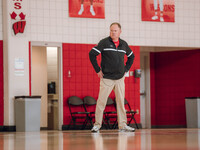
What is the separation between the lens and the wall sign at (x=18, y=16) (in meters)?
9.89

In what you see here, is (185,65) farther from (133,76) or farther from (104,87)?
(104,87)

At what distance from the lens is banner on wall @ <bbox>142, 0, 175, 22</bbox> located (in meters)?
11.3

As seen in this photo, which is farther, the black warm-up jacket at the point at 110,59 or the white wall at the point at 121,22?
the white wall at the point at 121,22

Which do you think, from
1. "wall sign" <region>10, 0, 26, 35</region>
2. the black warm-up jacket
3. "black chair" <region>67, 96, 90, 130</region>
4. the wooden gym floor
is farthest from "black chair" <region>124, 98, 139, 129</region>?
the wooden gym floor

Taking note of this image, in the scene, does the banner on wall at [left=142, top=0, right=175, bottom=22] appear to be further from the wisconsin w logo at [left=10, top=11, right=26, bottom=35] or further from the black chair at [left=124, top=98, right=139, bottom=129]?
the wisconsin w logo at [left=10, top=11, right=26, bottom=35]

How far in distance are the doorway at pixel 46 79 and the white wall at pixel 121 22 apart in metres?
1.01

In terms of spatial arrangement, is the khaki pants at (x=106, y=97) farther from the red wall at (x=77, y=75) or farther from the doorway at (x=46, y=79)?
the doorway at (x=46, y=79)

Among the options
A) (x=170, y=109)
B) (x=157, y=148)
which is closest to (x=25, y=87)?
(x=170, y=109)

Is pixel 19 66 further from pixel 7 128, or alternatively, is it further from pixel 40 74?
pixel 40 74

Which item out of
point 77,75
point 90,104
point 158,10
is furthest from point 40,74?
point 158,10

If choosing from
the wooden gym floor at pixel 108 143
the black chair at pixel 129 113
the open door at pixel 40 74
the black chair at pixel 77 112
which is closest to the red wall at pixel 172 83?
the black chair at pixel 129 113

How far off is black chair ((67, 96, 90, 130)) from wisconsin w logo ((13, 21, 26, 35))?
1946 millimetres

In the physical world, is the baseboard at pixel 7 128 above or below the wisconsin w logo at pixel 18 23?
below

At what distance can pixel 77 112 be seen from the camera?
33.3 feet
